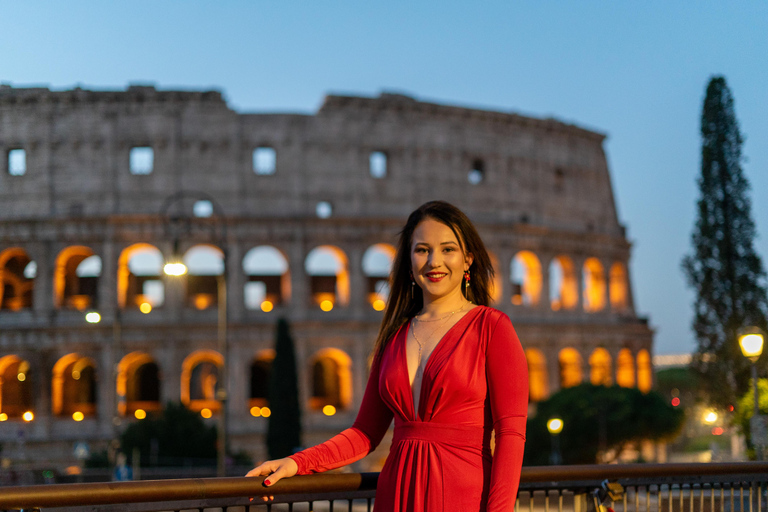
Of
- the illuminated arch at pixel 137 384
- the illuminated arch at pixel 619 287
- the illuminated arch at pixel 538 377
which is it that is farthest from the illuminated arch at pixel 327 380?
the illuminated arch at pixel 619 287

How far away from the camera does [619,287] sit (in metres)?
46.1

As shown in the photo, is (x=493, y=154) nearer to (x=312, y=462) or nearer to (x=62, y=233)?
(x=62, y=233)

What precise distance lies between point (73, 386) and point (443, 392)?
3968 cm

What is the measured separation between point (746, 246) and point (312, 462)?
35.1 meters

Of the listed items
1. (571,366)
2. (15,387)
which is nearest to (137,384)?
(15,387)

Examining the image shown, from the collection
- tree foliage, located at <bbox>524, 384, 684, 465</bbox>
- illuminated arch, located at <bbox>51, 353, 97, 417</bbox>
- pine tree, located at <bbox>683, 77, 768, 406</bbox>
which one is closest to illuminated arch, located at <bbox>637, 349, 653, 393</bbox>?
pine tree, located at <bbox>683, 77, 768, 406</bbox>

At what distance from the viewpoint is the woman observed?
11.4ft

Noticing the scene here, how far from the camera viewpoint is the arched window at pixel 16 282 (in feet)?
127

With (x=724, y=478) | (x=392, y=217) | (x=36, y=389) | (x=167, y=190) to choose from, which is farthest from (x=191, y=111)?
(x=724, y=478)

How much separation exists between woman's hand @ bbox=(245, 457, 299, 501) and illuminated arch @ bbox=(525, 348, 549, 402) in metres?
36.8

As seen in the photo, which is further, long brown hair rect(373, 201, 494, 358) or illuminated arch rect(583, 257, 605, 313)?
illuminated arch rect(583, 257, 605, 313)

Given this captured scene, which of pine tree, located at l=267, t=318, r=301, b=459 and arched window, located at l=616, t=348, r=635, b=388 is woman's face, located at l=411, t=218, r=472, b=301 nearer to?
pine tree, located at l=267, t=318, r=301, b=459

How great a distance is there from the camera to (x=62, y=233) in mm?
36438

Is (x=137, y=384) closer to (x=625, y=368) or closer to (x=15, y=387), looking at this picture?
(x=15, y=387)
